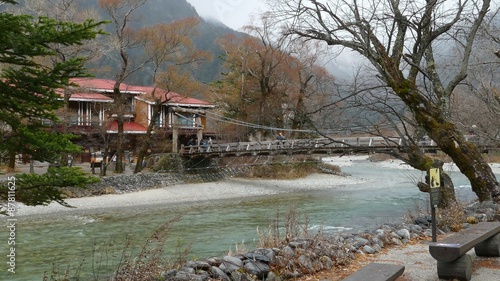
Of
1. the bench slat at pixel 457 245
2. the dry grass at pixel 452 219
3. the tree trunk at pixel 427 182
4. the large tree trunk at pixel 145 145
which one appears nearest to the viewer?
the bench slat at pixel 457 245

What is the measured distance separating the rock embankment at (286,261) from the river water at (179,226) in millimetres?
872

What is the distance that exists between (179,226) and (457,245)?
8468 millimetres

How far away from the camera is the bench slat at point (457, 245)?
3.79 meters

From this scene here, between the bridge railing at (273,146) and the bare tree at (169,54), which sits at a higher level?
the bare tree at (169,54)

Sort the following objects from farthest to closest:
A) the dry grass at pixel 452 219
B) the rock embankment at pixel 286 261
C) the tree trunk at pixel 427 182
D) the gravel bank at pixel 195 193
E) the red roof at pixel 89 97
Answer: the red roof at pixel 89 97 → the gravel bank at pixel 195 193 → the tree trunk at pixel 427 182 → the dry grass at pixel 452 219 → the rock embankment at pixel 286 261

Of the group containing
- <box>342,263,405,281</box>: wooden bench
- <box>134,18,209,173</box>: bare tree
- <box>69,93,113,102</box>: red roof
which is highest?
<box>134,18,209,173</box>: bare tree

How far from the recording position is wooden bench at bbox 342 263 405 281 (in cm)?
328

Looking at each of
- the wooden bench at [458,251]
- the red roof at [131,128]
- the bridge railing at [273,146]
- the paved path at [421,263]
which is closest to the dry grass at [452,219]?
the paved path at [421,263]

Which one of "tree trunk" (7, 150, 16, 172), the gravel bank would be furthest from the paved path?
the gravel bank

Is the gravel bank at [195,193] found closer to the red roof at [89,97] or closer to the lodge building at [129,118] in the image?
the lodge building at [129,118]

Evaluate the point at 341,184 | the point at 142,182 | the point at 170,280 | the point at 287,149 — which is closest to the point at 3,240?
the point at 170,280

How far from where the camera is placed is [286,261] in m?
4.41

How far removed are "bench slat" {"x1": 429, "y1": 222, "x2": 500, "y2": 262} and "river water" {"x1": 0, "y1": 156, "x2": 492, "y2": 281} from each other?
215 centimetres

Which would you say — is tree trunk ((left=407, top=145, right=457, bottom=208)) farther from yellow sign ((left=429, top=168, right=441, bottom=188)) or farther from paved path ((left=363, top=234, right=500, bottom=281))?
paved path ((left=363, top=234, right=500, bottom=281))
